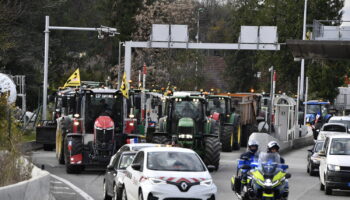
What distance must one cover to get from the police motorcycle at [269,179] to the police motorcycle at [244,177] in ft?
1.37

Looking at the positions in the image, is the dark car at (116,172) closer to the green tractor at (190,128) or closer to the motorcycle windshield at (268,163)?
the motorcycle windshield at (268,163)

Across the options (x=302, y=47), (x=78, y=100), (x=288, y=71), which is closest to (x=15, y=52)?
(x=302, y=47)

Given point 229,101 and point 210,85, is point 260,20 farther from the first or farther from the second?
point 229,101

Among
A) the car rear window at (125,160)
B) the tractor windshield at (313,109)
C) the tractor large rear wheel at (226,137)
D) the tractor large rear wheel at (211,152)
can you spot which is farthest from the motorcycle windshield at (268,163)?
the tractor windshield at (313,109)

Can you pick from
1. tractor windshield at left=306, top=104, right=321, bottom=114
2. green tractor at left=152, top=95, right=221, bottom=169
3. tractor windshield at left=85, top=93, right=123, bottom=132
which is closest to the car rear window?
tractor windshield at left=85, top=93, right=123, bottom=132

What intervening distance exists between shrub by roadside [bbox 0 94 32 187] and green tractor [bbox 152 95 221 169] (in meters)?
10.6

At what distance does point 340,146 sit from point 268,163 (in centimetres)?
865

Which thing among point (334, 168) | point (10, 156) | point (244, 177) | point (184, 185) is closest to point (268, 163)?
point (244, 177)

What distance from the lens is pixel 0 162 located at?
18.0 metres

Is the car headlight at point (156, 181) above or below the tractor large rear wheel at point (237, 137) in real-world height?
above

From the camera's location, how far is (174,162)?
62.8ft

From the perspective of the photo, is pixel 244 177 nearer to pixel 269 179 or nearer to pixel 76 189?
pixel 269 179

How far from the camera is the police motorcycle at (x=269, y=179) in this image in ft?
60.0

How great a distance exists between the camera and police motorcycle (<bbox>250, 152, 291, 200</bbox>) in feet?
60.0
